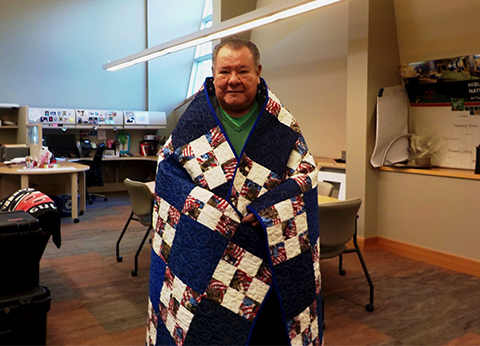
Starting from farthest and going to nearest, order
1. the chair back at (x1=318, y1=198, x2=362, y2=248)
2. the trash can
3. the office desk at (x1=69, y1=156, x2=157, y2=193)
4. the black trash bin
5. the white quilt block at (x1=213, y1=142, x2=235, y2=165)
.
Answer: the office desk at (x1=69, y1=156, x2=157, y2=193), the trash can, the chair back at (x1=318, y1=198, x2=362, y2=248), the black trash bin, the white quilt block at (x1=213, y1=142, x2=235, y2=165)

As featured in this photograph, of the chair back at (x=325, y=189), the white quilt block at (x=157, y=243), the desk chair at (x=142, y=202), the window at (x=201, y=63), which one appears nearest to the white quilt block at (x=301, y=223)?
the white quilt block at (x=157, y=243)

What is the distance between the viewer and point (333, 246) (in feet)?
9.96

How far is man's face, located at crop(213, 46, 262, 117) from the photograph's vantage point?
158 cm

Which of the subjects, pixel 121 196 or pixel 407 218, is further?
pixel 121 196

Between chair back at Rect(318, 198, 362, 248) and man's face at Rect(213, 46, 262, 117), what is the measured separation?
4.81 feet

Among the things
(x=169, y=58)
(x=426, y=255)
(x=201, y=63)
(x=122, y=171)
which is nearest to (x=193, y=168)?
(x=426, y=255)

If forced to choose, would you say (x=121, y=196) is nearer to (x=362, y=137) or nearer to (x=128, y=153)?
(x=128, y=153)

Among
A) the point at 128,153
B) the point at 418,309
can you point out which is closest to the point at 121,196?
the point at 128,153

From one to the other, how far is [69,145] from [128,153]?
1.19 m

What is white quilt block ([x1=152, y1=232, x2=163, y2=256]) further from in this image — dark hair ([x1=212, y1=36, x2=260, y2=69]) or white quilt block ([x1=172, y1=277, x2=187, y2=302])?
dark hair ([x1=212, y1=36, x2=260, y2=69])

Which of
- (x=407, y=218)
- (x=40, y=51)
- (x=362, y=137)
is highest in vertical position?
(x=40, y=51)

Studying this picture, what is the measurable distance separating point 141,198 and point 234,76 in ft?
7.97

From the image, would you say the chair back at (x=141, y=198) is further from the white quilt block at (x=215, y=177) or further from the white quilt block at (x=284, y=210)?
the white quilt block at (x=284, y=210)

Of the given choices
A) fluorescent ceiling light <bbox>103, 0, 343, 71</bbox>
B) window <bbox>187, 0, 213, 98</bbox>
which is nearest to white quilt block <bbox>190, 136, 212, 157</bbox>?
fluorescent ceiling light <bbox>103, 0, 343, 71</bbox>
